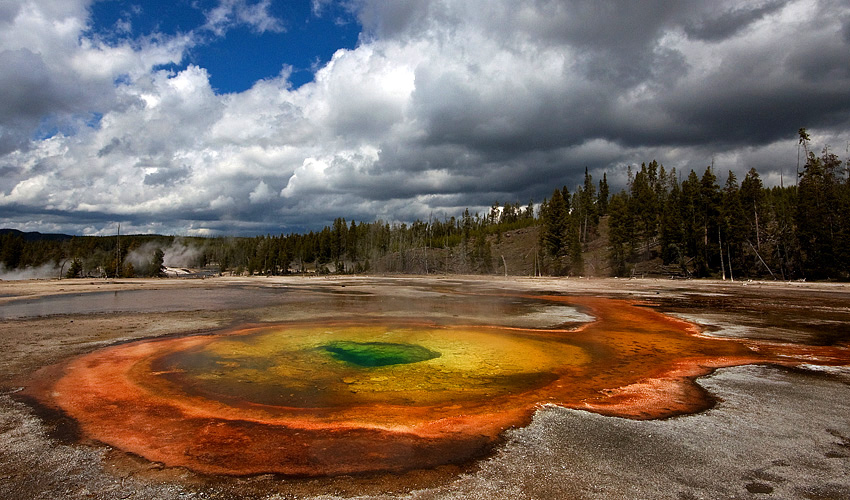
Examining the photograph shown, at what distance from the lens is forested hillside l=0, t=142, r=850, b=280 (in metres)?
51.7

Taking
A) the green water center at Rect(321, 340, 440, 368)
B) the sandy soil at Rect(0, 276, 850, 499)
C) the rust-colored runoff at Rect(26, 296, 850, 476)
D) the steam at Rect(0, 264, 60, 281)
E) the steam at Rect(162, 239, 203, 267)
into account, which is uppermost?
the steam at Rect(162, 239, 203, 267)

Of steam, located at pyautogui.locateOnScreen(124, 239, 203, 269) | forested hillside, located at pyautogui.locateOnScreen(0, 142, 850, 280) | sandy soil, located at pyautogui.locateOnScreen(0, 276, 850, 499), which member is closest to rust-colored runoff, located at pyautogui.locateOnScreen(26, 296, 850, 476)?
sandy soil, located at pyautogui.locateOnScreen(0, 276, 850, 499)

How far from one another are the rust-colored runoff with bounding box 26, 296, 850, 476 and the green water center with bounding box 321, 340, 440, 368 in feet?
0.57

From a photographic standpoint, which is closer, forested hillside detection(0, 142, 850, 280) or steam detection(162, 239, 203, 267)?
forested hillside detection(0, 142, 850, 280)

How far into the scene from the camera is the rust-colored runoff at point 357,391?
20.3 ft

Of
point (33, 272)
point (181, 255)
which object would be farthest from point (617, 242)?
point (181, 255)


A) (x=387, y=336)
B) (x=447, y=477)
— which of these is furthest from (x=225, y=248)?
(x=447, y=477)

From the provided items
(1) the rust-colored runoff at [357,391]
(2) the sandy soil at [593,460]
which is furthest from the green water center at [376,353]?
(2) the sandy soil at [593,460]

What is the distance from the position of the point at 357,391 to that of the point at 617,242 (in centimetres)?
6962

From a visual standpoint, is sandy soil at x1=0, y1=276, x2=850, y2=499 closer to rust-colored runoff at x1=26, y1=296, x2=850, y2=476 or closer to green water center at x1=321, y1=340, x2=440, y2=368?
rust-colored runoff at x1=26, y1=296, x2=850, y2=476

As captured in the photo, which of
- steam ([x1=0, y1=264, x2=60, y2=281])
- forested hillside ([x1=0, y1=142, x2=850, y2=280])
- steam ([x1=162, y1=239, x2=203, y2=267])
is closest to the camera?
forested hillside ([x1=0, y1=142, x2=850, y2=280])

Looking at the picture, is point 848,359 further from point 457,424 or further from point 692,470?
point 457,424

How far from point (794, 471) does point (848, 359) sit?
32.9ft

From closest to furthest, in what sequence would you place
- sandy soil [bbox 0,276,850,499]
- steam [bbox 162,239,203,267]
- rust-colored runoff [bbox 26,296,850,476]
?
sandy soil [bbox 0,276,850,499]
rust-colored runoff [bbox 26,296,850,476]
steam [bbox 162,239,203,267]
